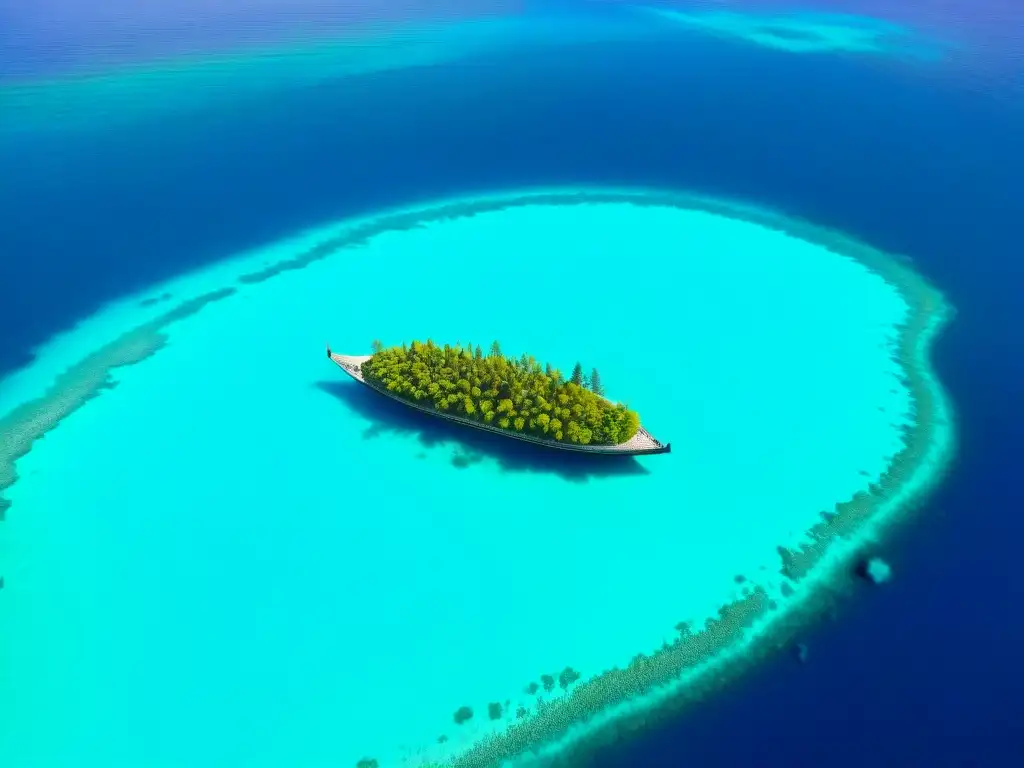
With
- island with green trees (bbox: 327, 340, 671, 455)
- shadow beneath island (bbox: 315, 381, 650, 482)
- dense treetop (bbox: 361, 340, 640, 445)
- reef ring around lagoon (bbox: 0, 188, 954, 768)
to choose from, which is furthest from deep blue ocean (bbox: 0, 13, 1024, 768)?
dense treetop (bbox: 361, 340, 640, 445)

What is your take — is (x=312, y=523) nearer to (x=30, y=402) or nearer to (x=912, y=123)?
(x=30, y=402)

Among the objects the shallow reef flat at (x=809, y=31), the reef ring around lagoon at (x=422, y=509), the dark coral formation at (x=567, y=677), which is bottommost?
the dark coral formation at (x=567, y=677)

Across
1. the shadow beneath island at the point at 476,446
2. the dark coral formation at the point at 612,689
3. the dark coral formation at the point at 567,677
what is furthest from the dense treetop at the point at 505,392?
the dark coral formation at the point at 567,677

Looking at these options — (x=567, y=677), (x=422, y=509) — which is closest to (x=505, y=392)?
(x=422, y=509)

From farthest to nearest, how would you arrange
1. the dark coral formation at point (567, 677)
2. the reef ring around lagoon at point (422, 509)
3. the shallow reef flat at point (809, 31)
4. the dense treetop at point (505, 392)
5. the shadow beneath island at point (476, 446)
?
the shallow reef flat at point (809, 31) < the shadow beneath island at point (476, 446) < the dense treetop at point (505, 392) < the dark coral formation at point (567, 677) < the reef ring around lagoon at point (422, 509)

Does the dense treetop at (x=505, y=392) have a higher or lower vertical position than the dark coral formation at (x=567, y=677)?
higher

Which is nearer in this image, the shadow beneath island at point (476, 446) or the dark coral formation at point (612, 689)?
the dark coral formation at point (612, 689)

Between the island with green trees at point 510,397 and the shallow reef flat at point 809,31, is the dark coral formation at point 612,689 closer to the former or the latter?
the island with green trees at point 510,397

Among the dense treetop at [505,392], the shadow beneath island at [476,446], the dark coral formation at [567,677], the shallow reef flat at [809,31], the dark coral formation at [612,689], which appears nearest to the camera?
the dark coral formation at [612,689]

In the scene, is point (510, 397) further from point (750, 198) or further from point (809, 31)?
point (809, 31)
